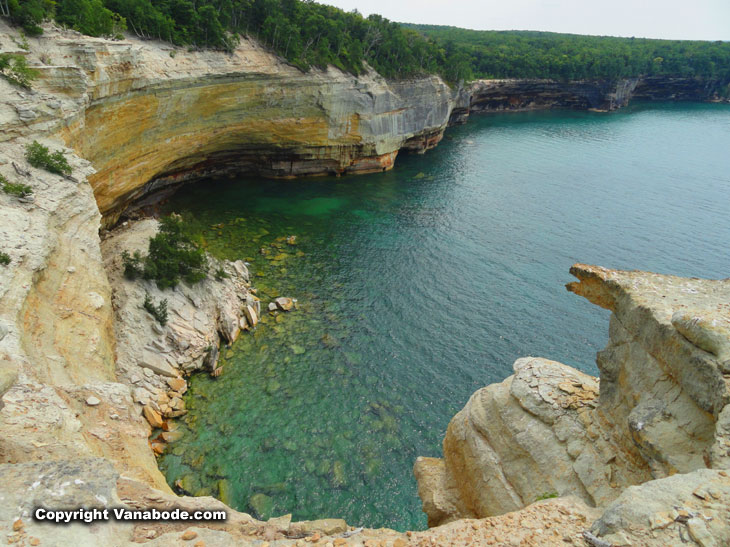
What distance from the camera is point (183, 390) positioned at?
18859 millimetres

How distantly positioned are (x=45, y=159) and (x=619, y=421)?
22115 millimetres

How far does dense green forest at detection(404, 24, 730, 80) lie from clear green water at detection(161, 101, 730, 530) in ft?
156

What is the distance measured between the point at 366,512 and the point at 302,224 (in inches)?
1004

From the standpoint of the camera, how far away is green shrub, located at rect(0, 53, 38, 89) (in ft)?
60.1

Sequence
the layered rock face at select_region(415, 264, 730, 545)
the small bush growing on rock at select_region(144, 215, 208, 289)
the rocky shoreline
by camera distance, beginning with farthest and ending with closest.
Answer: the small bush growing on rock at select_region(144, 215, 208, 289) < the layered rock face at select_region(415, 264, 730, 545) < the rocky shoreline

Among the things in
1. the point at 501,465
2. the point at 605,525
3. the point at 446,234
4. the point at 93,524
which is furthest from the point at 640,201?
the point at 93,524

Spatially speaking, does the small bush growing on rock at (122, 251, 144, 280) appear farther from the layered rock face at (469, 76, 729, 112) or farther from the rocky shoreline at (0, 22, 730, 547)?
the layered rock face at (469, 76, 729, 112)

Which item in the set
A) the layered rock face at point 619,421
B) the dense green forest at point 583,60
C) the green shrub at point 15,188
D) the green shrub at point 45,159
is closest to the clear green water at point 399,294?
the layered rock face at point 619,421

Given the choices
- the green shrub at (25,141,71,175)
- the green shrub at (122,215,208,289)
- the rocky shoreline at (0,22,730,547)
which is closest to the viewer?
the rocky shoreline at (0,22,730,547)

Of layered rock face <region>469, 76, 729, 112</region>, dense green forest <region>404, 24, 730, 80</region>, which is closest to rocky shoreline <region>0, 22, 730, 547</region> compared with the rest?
dense green forest <region>404, 24, 730, 80</region>

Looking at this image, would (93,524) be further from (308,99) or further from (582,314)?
(308,99)

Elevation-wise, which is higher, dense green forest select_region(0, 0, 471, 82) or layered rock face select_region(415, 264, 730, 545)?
dense green forest select_region(0, 0, 471, 82)

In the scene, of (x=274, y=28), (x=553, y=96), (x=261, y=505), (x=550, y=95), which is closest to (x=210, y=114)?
(x=274, y=28)

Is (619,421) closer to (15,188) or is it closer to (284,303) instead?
(284,303)
